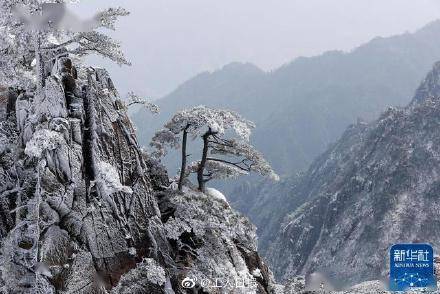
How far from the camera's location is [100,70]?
18094 millimetres

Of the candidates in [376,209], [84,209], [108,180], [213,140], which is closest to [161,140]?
[213,140]

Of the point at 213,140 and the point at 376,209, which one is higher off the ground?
the point at 376,209

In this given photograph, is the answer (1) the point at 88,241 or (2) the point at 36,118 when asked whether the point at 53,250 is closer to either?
(1) the point at 88,241

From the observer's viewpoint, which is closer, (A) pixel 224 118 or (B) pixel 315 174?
(A) pixel 224 118

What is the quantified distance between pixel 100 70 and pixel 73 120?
2.64 meters

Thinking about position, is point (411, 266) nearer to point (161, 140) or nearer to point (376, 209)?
point (161, 140)

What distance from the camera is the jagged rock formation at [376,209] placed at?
79.2 metres

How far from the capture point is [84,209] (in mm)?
15906

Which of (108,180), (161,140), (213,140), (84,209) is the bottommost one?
(84,209)

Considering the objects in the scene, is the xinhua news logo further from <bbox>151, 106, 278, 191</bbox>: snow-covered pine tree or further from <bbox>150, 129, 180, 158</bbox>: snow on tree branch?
<bbox>150, 129, 180, 158</bbox>: snow on tree branch

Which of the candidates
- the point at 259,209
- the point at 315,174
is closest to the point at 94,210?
the point at 315,174

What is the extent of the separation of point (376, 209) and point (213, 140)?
72.6 m

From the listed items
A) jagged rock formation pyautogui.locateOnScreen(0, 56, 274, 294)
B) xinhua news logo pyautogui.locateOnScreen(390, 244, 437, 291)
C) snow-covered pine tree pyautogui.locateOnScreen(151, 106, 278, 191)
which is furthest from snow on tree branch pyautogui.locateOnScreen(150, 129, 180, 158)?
xinhua news logo pyautogui.locateOnScreen(390, 244, 437, 291)

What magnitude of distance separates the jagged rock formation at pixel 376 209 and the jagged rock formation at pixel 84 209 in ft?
189
